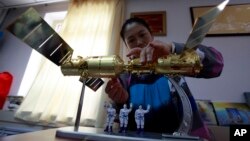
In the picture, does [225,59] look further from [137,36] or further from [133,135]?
[133,135]

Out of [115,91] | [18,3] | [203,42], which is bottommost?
[115,91]

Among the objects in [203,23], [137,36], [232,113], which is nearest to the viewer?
[203,23]

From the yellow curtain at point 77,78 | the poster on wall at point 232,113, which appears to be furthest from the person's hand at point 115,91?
the poster on wall at point 232,113

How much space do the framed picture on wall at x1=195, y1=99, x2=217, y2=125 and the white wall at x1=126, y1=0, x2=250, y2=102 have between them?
0.21 feet

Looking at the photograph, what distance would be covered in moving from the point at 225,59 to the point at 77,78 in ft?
3.29

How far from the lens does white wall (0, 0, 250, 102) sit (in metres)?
1.21

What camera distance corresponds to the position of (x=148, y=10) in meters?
1.61

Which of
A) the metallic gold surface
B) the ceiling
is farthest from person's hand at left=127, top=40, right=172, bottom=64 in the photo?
the ceiling

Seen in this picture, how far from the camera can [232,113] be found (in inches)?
42.8

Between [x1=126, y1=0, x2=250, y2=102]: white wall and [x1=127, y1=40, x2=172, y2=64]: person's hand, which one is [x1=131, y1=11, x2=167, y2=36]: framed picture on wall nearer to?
[x1=126, y1=0, x2=250, y2=102]: white wall

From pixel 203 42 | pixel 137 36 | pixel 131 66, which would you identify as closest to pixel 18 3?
pixel 137 36

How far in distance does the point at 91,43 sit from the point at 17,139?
1136mm

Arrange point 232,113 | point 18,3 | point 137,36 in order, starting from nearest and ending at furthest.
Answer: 1. point 137,36
2. point 232,113
3. point 18,3

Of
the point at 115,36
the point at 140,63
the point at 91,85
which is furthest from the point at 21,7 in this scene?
the point at 140,63
